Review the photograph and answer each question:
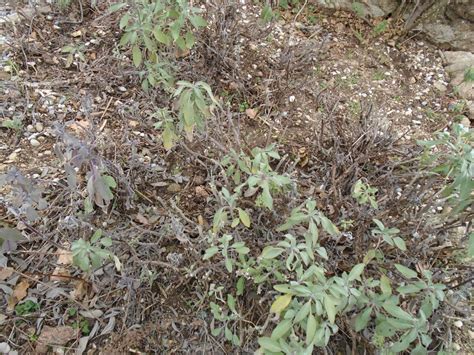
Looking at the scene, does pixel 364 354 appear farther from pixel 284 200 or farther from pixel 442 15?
pixel 442 15

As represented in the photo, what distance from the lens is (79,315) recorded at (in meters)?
1.94

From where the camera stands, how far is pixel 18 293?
1960mm

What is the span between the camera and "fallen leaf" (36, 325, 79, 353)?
6.13 ft

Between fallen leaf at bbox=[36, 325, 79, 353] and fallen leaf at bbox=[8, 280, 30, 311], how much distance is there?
0.56 feet

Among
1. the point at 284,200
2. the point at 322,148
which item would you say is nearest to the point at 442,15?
the point at 322,148

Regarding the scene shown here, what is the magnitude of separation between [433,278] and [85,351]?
1493 millimetres

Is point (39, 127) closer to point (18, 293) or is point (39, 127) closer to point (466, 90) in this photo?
point (18, 293)

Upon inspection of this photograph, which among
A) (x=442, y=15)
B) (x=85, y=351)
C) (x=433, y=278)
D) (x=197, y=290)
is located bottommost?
(x=85, y=351)

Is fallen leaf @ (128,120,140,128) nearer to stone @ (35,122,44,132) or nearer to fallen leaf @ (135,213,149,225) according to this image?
stone @ (35,122,44,132)

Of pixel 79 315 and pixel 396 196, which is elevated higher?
pixel 396 196

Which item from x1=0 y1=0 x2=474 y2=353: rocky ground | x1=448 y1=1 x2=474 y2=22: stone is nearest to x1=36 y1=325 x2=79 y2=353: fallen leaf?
x1=0 y1=0 x2=474 y2=353: rocky ground

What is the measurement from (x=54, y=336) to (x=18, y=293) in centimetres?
26

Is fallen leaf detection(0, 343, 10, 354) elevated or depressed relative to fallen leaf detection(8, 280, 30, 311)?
depressed

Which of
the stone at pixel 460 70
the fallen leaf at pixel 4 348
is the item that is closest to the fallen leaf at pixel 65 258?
the fallen leaf at pixel 4 348
